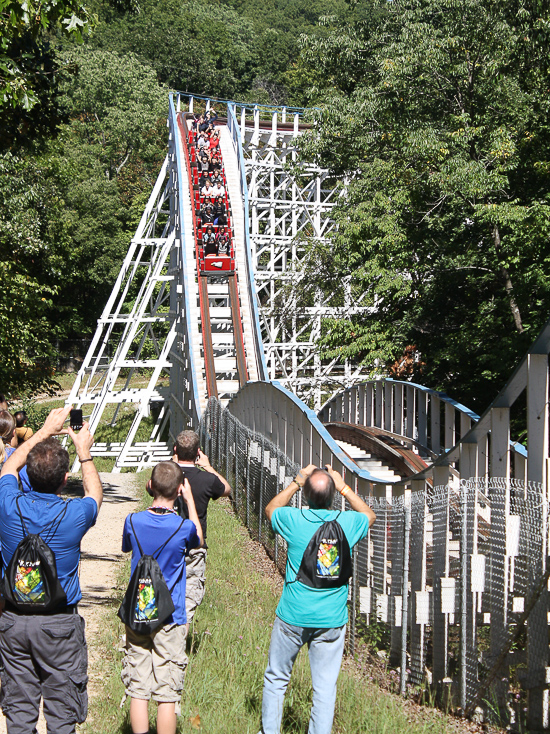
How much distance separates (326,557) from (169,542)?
76 cm

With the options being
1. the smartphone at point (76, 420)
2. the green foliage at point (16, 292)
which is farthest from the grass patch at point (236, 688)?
the green foliage at point (16, 292)

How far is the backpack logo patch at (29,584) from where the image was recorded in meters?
3.46

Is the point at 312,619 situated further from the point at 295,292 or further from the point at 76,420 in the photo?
the point at 295,292

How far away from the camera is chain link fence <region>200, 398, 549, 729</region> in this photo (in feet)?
13.5

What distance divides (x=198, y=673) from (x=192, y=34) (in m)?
67.4

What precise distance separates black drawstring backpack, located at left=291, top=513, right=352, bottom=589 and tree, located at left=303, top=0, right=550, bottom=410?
910cm

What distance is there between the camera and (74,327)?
41094mm

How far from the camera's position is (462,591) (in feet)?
14.8

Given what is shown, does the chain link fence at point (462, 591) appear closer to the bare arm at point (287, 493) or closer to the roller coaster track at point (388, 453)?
the roller coaster track at point (388, 453)

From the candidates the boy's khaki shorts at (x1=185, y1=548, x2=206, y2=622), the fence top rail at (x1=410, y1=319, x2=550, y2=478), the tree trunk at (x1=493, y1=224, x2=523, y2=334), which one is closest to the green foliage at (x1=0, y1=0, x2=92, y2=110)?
the boy's khaki shorts at (x1=185, y1=548, x2=206, y2=622)

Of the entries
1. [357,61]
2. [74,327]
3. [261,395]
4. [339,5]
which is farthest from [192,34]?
[261,395]

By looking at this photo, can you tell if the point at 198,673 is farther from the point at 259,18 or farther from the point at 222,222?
the point at 259,18

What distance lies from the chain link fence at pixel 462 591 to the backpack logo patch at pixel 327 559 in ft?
3.40

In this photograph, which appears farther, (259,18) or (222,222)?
(259,18)
